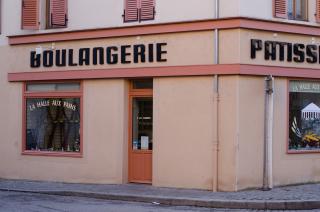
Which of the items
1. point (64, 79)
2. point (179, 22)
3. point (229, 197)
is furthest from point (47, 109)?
point (229, 197)

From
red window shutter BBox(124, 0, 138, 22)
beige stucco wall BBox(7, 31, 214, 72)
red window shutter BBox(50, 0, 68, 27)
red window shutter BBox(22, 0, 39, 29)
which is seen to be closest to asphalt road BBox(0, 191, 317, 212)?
beige stucco wall BBox(7, 31, 214, 72)

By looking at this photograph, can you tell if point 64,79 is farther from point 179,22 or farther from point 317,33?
point 317,33

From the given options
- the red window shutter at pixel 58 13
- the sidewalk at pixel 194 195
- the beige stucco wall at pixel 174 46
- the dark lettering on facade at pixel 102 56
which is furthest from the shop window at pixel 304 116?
the red window shutter at pixel 58 13

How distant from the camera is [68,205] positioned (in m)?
14.0

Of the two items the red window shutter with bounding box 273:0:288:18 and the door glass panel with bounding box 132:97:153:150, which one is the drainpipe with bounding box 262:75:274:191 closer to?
the red window shutter with bounding box 273:0:288:18

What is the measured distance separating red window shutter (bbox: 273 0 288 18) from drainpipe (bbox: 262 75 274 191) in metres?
1.62

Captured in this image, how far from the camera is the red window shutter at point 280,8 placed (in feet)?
52.3

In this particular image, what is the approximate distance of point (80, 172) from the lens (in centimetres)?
1745

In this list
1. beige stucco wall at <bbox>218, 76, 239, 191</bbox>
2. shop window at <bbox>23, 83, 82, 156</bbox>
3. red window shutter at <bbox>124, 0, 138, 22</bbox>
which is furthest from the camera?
shop window at <bbox>23, 83, 82, 156</bbox>

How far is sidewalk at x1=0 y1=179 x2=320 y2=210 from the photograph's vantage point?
13547 millimetres

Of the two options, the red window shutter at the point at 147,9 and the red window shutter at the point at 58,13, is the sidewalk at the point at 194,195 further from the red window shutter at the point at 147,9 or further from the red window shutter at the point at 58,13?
the red window shutter at the point at 58,13

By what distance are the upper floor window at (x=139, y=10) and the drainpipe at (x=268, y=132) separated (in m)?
3.43

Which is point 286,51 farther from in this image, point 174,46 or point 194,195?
point 194,195

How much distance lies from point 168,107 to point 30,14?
5.22 metres
